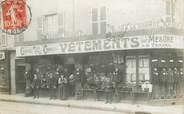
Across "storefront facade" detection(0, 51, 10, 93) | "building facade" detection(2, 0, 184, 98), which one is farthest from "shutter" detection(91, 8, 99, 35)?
"storefront facade" detection(0, 51, 10, 93)

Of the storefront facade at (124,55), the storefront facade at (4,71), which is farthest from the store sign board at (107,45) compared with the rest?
the storefront facade at (4,71)

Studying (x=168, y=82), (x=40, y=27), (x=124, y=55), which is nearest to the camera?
(x=168, y=82)

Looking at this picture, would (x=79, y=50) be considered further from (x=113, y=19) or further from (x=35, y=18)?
(x=35, y=18)

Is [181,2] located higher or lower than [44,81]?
higher

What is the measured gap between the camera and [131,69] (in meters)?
1.50

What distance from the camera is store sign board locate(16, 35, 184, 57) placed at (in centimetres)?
137

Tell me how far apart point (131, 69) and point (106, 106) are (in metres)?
0.22

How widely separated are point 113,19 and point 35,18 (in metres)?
0.50

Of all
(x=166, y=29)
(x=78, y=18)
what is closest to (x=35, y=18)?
(x=78, y=18)

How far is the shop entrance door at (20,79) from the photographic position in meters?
1.80

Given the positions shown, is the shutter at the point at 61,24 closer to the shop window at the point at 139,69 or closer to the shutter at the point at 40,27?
the shutter at the point at 40,27

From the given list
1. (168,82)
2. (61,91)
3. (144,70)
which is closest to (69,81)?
(61,91)

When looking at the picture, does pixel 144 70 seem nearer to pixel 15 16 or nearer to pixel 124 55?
pixel 124 55

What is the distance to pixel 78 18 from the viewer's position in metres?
1.67
